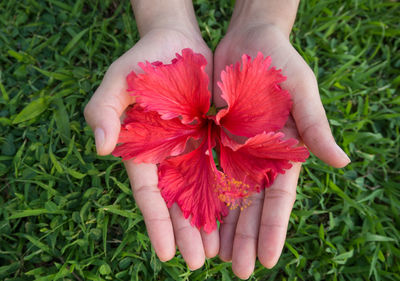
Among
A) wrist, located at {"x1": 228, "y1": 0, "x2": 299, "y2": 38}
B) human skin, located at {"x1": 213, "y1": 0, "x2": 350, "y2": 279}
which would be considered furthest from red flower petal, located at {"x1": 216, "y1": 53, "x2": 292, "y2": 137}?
wrist, located at {"x1": 228, "y1": 0, "x2": 299, "y2": 38}

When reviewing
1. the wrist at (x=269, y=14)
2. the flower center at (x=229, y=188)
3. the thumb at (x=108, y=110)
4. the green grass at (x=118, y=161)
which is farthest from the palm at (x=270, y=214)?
the thumb at (x=108, y=110)

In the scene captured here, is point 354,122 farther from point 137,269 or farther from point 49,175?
point 49,175

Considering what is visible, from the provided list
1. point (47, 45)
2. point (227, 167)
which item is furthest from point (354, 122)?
point (47, 45)

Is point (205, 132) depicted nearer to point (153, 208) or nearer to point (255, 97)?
point (255, 97)

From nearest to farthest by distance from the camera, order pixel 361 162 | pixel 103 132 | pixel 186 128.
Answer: pixel 103 132 < pixel 186 128 < pixel 361 162

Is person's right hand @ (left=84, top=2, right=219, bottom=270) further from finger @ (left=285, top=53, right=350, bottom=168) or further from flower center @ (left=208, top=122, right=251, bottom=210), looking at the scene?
finger @ (left=285, top=53, right=350, bottom=168)

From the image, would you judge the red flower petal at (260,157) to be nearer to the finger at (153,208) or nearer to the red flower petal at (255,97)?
the red flower petal at (255,97)
